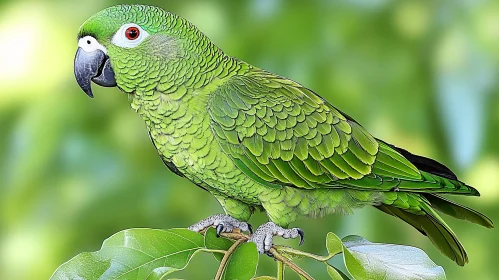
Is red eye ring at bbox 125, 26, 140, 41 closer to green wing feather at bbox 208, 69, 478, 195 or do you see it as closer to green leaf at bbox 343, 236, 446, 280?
green wing feather at bbox 208, 69, 478, 195

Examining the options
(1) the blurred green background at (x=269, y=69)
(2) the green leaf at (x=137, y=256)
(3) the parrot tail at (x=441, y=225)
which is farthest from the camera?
(1) the blurred green background at (x=269, y=69)

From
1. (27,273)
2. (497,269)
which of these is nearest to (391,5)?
(497,269)

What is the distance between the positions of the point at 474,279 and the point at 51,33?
1.06m

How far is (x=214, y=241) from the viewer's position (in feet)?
2.10

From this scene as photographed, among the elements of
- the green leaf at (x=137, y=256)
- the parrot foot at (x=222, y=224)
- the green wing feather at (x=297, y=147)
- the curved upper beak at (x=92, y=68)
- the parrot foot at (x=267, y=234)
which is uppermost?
the curved upper beak at (x=92, y=68)

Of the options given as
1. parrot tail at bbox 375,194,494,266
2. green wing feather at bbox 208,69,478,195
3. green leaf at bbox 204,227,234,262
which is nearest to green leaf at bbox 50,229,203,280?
green leaf at bbox 204,227,234,262

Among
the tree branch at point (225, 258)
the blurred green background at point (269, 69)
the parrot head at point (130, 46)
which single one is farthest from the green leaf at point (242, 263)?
the blurred green background at point (269, 69)

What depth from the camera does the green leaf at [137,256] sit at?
58cm

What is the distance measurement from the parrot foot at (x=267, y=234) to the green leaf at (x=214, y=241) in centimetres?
3

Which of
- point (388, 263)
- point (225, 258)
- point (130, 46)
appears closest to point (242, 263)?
point (225, 258)

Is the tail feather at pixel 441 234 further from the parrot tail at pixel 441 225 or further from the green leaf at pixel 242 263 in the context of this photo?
the green leaf at pixel 242 263

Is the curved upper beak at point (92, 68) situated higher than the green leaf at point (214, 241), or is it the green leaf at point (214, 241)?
the curved upper beak at point (92, 68)

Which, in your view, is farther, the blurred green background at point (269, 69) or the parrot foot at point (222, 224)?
the blurred green background at point (269, 69)

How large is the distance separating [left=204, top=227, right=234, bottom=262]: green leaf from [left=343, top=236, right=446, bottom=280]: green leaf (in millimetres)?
131
